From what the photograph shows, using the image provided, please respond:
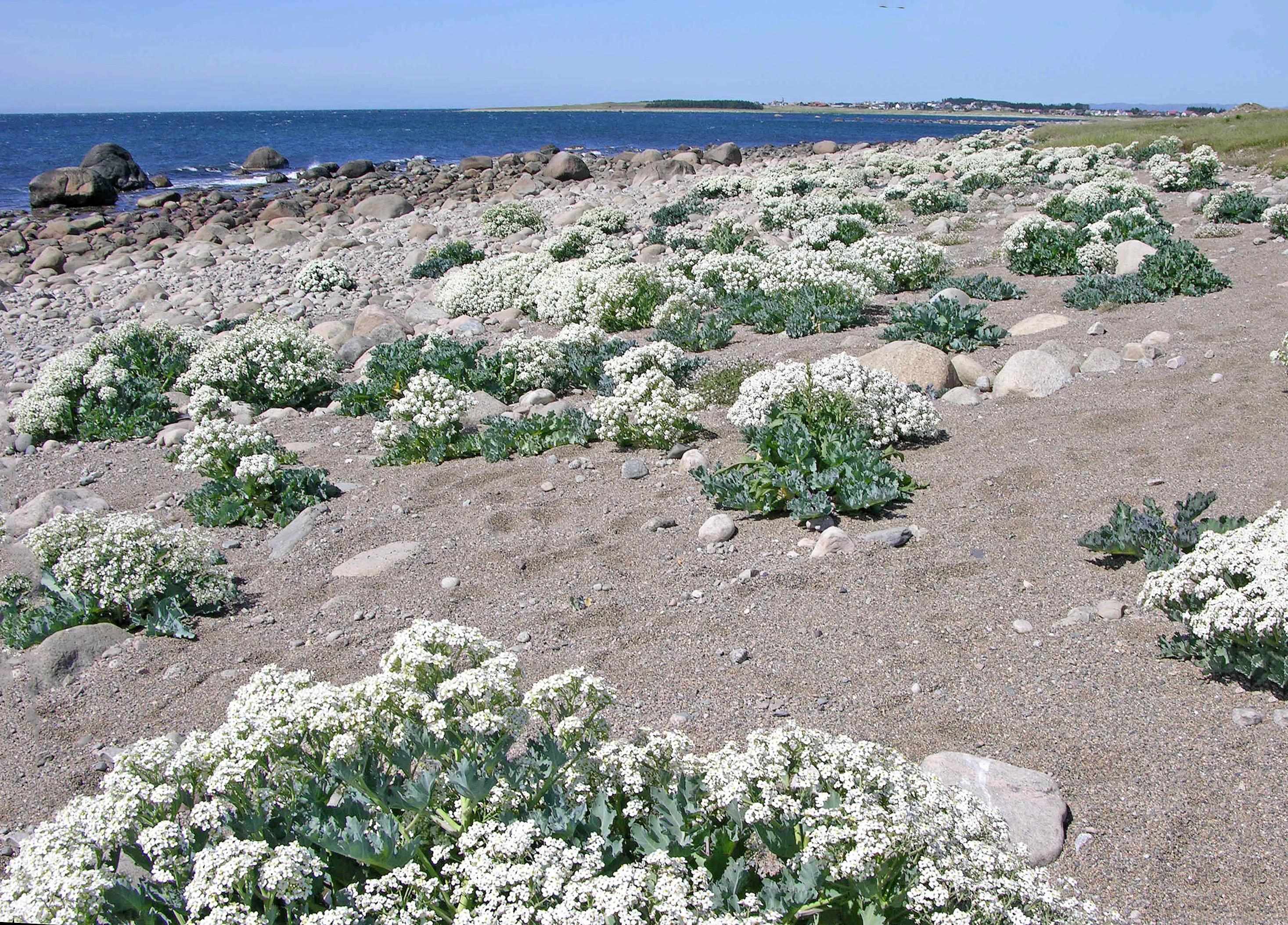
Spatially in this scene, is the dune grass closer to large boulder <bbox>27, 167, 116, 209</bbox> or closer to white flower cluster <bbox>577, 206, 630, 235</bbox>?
white flower cluster <bbox>577, 206, 630, 235</bbox>

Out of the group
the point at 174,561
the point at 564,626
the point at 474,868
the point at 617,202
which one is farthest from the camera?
the point at 617,202

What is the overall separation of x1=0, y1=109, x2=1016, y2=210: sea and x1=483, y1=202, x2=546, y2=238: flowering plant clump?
2693 centimetres

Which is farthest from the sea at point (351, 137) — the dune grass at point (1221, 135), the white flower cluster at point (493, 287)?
the white flower cluster at point (493, 287)

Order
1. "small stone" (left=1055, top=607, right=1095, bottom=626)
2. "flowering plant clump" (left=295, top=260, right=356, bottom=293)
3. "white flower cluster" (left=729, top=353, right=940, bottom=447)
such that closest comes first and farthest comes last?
"small stone" (left=1055, top=607, right=1095, bottom=626), "white flower cluster" (left=729, top=353, right=940, bottom=447), "flowering plant clump" (left=295, top=260, right=356, bottom=293)

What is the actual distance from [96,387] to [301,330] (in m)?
2.51

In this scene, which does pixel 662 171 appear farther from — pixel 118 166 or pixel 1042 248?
pixel 118 166

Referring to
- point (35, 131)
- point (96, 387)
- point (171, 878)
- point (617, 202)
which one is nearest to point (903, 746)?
point (171, 878)

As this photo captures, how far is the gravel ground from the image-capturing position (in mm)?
4016

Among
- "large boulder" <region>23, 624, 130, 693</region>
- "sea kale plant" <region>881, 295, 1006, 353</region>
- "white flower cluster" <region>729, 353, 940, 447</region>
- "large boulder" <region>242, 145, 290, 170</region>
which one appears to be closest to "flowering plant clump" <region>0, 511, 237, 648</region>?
"large boulder" <region>23, 624, 130, 693</region>

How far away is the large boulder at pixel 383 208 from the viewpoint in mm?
30719

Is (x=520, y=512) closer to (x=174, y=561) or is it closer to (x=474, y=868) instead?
(x=174, y=561)

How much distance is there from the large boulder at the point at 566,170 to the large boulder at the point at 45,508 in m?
30.8

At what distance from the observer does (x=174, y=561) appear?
21.1ft

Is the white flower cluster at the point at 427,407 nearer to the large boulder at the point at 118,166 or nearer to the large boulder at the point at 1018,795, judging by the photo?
the large boulder at the point at 1018,795
